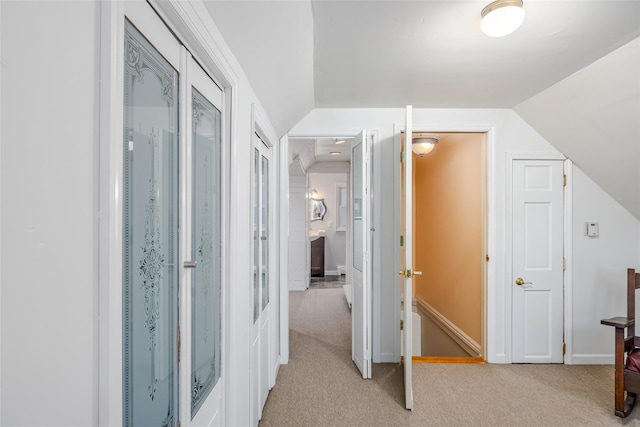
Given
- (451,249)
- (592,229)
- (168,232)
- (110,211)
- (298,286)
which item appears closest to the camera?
(110,211)

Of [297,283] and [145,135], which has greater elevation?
[145,135]

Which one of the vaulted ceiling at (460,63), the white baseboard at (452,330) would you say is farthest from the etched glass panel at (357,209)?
the white baseboard at (452,330)

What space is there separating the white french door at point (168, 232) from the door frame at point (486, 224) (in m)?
2.13

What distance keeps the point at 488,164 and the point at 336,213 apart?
5279 millimetres

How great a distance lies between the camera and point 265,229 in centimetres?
265

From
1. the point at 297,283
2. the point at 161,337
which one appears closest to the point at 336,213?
the point at 297,283

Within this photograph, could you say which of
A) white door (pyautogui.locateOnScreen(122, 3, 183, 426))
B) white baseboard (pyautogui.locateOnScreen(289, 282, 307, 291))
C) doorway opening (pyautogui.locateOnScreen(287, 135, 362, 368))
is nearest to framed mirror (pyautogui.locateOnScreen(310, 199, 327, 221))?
doorway opening (pyautogui.locateOnScreen(287, 135, 362, 368))

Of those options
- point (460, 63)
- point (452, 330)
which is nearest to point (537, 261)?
point (452, 330)

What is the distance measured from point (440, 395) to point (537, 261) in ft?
5.26

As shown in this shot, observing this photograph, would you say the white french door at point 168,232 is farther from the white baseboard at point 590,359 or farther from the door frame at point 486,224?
the white baseboard at point 590,359

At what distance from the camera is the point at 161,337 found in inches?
37.9

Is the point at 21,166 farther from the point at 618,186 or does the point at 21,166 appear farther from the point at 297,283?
the point at 297,283

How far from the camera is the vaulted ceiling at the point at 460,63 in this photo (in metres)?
1.64

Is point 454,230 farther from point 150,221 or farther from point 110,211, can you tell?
point 110,211
